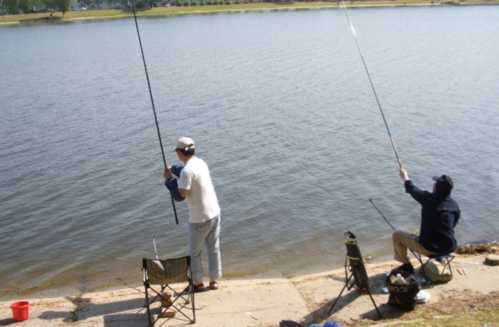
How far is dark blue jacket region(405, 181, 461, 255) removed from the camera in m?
7.81

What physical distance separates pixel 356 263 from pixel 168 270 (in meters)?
2.31

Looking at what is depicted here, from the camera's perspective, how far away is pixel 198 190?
7574 mm

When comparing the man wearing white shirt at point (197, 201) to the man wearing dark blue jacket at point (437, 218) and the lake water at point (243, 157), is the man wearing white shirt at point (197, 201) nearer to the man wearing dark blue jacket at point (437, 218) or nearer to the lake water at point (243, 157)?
the man wearing dark blue jacket at point (437, 218)

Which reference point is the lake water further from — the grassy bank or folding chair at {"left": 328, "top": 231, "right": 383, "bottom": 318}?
the grassy bank

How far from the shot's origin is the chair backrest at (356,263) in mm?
7307

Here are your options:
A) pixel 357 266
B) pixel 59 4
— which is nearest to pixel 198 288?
pixel 357 266

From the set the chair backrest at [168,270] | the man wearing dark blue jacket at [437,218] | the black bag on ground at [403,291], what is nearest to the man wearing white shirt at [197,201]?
the chair backrest at [168,270]

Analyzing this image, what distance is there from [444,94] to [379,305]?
64.9 ft

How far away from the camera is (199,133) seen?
20172mm

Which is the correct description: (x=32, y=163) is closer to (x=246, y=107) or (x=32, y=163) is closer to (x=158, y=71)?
(x=246, y=107)

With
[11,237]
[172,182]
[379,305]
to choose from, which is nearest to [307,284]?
[379,305]

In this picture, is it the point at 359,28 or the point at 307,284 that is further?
the point at 359,28

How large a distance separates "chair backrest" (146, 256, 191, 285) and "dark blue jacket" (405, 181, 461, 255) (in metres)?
3.17

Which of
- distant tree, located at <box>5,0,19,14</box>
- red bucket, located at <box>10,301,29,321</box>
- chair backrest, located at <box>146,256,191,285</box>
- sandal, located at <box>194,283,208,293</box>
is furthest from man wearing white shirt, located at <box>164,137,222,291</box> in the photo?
distant tree, located at <box>5,0,19,14</box>
